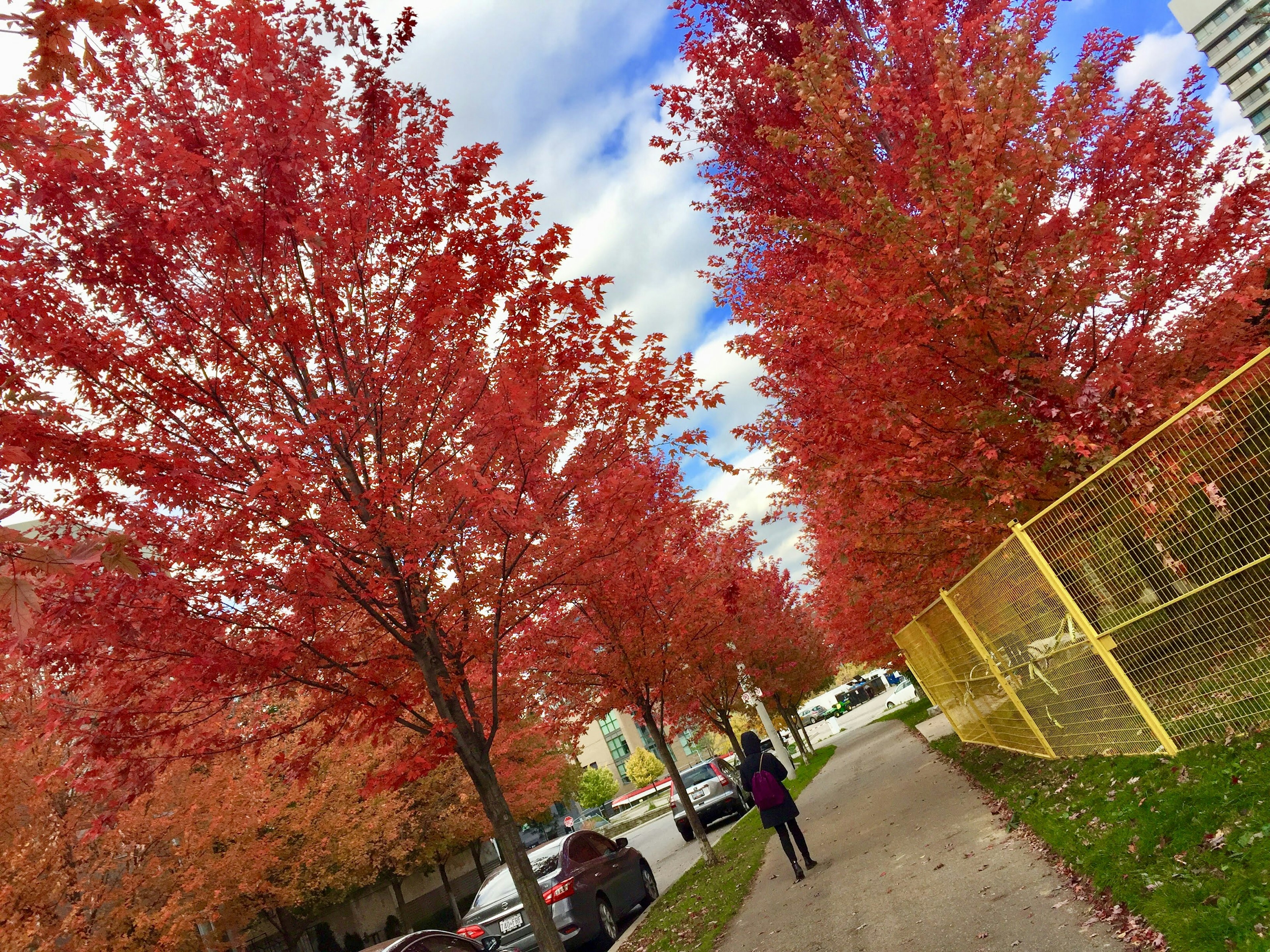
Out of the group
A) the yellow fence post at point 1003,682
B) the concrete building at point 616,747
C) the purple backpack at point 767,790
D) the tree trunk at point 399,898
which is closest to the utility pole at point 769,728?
the tree trunk at point 399,898

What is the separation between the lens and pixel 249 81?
226 inches

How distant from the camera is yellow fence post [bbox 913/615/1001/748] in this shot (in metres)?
10.1

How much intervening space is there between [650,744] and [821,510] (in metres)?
58.1

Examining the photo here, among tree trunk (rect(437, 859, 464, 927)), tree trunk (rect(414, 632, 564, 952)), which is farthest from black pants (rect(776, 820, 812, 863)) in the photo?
tree trunk (rect(437, 859, 464, 927))

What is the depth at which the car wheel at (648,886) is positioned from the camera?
12.0m

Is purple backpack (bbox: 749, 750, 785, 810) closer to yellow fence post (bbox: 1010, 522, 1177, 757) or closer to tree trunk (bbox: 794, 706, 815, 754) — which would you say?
yellow fence post (bbox: 1010, 522, 1177, 757)

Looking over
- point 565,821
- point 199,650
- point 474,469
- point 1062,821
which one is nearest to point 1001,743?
point 1062,821

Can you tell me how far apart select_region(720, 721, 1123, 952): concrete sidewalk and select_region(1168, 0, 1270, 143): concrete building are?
299ft

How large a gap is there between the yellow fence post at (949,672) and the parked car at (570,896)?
536 cm

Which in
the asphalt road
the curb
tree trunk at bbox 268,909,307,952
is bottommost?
the asphalt road

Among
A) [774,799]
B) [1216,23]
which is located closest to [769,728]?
[774,799]

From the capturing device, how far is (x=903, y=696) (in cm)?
5397

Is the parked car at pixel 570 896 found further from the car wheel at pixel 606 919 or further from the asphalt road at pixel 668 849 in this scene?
the asphalt road at pixel 668 849

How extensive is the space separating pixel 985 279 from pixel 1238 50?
98149mm
